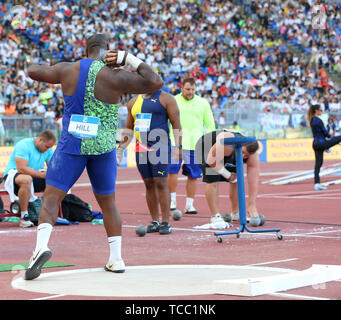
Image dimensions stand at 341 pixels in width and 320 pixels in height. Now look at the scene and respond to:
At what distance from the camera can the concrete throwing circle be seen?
5.94 meters

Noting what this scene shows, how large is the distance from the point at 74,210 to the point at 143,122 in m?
2.00

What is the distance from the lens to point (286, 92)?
35562mm

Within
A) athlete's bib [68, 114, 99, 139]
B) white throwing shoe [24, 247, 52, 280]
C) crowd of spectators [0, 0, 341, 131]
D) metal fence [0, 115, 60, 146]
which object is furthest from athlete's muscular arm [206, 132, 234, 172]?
crowd of spectators [0, 0, 341, 131]

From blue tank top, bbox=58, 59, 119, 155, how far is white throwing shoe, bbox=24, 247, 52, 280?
0.93 metres

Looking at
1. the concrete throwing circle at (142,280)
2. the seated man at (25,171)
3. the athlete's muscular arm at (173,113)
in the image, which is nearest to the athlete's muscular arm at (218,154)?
the athlete's muscular arm at (173,113)

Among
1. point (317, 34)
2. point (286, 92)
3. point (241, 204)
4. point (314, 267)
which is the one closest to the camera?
point (314, 267)

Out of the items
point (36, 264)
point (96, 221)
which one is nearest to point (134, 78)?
point (36, 264)

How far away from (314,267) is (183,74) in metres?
27.2

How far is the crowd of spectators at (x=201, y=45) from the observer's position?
29648 millimetres

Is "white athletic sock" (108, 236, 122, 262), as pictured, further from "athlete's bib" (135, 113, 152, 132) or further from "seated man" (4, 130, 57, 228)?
"seated man" (4, 130, 57, 228)

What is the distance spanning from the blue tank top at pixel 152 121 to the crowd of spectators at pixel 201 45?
641 inches

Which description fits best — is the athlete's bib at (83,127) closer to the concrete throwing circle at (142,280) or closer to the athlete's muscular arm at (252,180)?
the concrete throwing circle at (142,280)

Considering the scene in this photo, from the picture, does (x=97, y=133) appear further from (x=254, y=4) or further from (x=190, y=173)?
(x=254, y=4)
